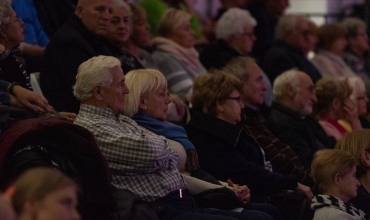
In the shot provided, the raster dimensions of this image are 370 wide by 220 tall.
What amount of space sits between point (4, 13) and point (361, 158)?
86.8 inches

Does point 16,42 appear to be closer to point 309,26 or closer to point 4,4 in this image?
point 4,4

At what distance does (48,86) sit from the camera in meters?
6.13

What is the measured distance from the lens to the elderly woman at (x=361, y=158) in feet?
19.7

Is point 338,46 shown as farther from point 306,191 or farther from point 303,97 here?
point 306,191

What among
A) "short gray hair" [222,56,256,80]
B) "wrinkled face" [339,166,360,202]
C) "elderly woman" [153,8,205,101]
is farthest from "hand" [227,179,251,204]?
"elderly woman" [153,8,205,101]

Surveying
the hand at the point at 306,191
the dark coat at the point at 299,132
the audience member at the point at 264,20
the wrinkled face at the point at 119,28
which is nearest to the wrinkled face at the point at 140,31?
the wrinkled face at the point at 119,28

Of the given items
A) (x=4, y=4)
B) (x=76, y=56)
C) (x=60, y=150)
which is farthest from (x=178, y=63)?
(x=60, y=150)

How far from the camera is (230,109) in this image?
626 centimetres

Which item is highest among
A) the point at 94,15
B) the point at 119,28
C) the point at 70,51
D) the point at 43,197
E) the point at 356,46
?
the point at 43,197

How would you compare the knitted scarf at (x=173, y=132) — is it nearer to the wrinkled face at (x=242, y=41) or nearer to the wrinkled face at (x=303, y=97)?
the wrinkled face at (x=303, y=97)

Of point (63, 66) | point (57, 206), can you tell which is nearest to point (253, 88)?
point (63, 66)

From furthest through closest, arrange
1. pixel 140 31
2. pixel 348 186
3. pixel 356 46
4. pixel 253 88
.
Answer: pixel 356 46, pixel 140 31, pixel 253 88, pixel 348 186

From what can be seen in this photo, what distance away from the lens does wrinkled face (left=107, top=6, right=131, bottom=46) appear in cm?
694

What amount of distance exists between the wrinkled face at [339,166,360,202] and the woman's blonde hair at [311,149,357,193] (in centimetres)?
2
